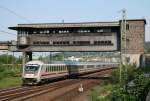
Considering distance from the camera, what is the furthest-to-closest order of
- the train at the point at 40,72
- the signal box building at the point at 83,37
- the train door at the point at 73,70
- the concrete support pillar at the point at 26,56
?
the concrete support pillar at the point at 26,56, the signal box building at the point at 83,37, the train door at the point at 73,70, the train at the point at 40,72

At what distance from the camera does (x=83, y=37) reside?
6172 centimetres

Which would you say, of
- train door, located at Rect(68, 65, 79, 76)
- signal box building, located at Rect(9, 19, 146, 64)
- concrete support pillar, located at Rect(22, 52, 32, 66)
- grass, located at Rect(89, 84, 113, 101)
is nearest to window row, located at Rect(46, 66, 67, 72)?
train door, located at Rect(68, 65, 79, 76)

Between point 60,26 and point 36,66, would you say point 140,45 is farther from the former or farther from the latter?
point 36,66

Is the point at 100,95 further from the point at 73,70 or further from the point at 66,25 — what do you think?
the point at 66,25

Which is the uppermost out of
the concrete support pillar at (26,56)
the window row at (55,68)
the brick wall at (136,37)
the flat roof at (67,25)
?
the flat roof at (67,25)

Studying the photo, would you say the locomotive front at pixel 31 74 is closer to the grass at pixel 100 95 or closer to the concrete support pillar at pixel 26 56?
the grass at pixel 100 95

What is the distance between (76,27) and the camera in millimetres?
63031

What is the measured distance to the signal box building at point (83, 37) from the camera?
60.7m

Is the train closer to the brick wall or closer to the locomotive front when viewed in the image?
the locomotive front

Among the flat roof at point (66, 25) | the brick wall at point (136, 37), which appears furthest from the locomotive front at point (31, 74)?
the brick wall at point (136, 37)

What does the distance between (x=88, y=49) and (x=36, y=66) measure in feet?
71.9

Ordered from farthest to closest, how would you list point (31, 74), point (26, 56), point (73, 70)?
point (26, 56), point (73, 70), point (31, 74)

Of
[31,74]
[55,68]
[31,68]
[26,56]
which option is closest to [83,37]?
[26,56]

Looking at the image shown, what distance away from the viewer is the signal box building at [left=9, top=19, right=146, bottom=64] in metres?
60.7
